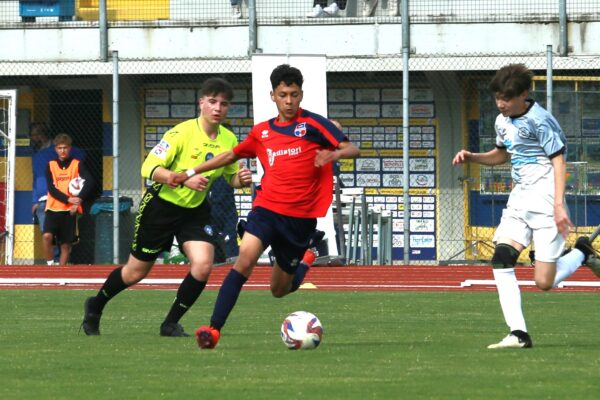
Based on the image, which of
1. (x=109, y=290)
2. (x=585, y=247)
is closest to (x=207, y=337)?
(x=109, y=290)

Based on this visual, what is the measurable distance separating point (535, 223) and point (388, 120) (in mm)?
15560

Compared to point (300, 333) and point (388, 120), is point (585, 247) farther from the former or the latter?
point (388, 120)

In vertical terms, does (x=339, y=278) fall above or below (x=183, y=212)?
below

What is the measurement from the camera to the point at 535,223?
379 inches

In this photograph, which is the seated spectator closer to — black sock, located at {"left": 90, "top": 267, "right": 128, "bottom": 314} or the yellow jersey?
the yellow jersey

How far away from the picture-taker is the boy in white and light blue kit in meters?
9.48

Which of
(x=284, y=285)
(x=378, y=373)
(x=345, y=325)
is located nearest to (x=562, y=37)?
(x=345, y=325)

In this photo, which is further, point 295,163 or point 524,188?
point 295,163

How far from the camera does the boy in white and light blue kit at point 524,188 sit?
9484mm

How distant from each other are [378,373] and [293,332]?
5.15 ft

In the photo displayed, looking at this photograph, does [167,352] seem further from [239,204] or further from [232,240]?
[239,204]

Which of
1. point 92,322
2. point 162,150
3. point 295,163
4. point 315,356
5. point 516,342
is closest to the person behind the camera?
point 315,356

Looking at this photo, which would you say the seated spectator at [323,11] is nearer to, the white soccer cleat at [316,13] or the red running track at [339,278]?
the white soccer cleat at [316,13]

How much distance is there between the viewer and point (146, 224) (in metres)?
10.8
